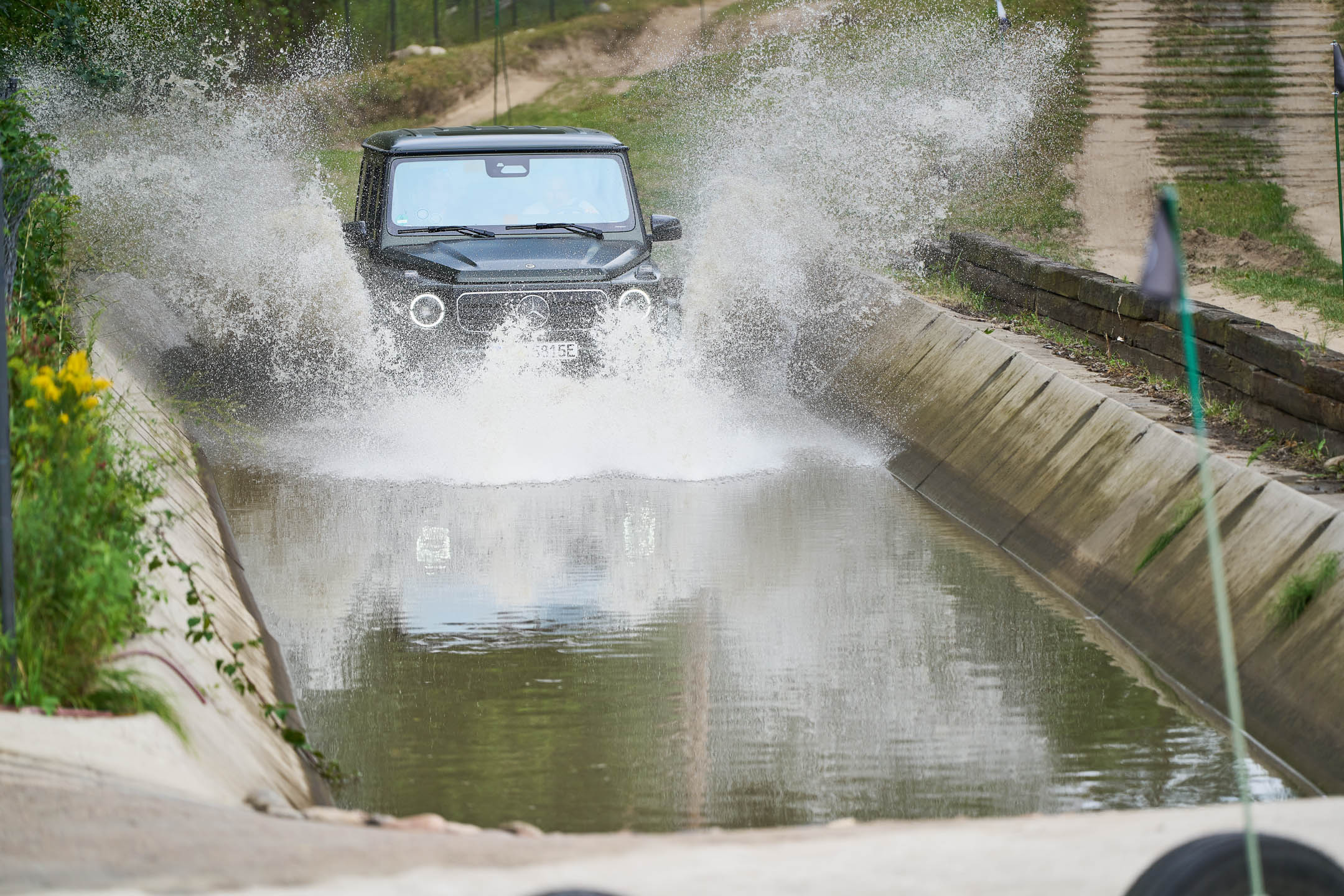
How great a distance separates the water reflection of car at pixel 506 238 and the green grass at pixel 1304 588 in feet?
18.6

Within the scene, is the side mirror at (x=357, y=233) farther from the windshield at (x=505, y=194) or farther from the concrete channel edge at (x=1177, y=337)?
the concrete channel edge at (x=1177, y=337)

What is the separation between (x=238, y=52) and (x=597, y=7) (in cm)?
1210

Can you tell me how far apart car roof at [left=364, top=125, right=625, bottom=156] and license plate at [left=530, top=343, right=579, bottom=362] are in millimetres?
1699

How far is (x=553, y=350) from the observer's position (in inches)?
442

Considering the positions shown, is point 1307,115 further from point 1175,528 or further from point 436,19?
point 436,19

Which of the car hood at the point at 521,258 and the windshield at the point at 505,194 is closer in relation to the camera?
the car hood at the point at 521,258

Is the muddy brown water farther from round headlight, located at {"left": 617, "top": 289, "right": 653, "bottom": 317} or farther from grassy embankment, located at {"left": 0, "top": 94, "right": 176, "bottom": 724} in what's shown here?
round headlight, located at {"left": 617, "top": 289, "right": 653, "bottom": 317}

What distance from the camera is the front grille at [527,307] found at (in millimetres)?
Answer: 11133

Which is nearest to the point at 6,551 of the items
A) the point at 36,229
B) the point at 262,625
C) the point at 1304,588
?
the point at 262,625

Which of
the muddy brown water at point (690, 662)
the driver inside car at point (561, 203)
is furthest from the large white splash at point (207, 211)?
the muddy brown water at point (690, 662)

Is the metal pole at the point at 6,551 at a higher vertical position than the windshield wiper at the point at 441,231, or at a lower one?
lower

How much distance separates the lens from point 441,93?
49625 mm

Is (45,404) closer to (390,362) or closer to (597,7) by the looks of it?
(390,362)

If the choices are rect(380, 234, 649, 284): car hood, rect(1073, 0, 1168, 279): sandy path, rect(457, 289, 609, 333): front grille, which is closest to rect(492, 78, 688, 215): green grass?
rect(1073, 0, 1168, 279): sandy path
